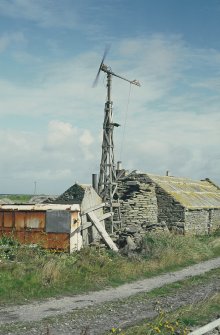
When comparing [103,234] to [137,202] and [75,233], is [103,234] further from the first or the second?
[137,202]

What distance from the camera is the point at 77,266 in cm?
1559

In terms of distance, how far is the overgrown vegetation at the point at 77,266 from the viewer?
13.5 metres

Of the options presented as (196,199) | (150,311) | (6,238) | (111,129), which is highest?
(111,129)

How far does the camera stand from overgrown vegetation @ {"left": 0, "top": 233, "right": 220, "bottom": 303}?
13.5 metres

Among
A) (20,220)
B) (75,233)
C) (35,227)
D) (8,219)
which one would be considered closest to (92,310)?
(75,233)

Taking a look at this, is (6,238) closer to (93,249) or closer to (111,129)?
(93,249)

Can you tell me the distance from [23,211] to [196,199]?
16705 millimetres

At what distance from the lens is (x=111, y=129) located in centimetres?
2520

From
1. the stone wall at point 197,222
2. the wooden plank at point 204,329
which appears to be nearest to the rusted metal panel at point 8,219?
the wooden plank at point 204,329

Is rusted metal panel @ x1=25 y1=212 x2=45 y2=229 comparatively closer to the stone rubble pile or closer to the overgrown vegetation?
the overgrown vegetation

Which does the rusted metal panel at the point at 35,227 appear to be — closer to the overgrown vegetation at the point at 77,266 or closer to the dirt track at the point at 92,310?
the overgrown vegetation at the point at 77,266

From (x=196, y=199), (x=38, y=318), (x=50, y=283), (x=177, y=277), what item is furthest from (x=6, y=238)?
(x=196, y=199)

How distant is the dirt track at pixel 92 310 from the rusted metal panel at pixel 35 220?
5.48 metres

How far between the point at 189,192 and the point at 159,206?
488cm
